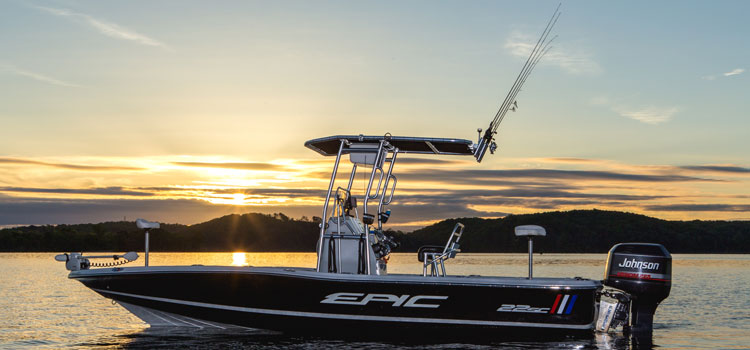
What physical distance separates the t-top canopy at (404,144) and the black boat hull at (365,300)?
1.94 metres

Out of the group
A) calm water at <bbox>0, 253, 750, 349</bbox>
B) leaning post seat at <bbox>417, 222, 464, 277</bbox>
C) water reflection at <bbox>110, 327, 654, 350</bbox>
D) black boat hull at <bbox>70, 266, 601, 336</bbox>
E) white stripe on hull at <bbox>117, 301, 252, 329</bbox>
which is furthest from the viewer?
white stripe on hull at <bbox>117, 301, 252, 329</bbox>

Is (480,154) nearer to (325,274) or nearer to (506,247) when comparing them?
(325,274)

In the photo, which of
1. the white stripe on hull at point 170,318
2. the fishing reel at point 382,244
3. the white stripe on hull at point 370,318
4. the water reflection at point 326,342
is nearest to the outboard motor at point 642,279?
the water reflection at point 326,342

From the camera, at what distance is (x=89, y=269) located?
12.7 metres

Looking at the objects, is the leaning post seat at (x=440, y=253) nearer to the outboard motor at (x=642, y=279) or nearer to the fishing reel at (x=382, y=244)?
the fishing reel at (x=382, y=244)

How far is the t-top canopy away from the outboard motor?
2675 millimetres

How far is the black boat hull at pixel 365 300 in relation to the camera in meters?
10.7

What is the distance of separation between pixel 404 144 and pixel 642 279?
3.86m

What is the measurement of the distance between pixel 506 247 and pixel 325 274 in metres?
117

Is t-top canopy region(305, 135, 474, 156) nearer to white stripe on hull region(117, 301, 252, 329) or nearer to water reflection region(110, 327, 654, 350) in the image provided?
water reflection region(110, 327, 654, 350)

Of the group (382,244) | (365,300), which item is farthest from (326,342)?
(382,244)

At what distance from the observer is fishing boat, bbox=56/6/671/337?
10.7 m

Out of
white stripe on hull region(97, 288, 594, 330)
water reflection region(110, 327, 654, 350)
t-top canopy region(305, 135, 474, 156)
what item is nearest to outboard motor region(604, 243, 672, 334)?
water reflection region(110, 327, 654, 350)

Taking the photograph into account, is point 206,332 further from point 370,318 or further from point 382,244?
point 382,244
